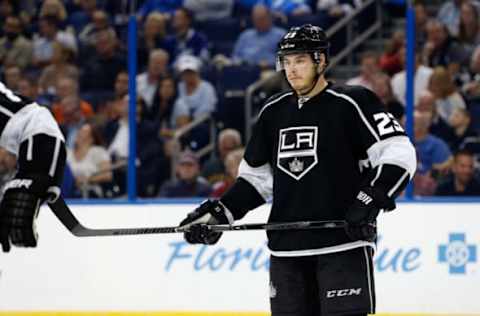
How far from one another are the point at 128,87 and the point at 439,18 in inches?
92.4

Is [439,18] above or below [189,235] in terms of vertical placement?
above

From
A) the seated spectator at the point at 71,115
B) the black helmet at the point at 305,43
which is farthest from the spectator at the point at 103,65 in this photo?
the black helmet at the point at 305,43

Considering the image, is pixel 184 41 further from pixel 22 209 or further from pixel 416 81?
pixel 22 209

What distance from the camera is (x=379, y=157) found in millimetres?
4379

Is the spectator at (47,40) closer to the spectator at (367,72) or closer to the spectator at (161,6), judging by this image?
the spectator at (161,6)

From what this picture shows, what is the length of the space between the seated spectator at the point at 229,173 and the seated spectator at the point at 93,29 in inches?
78.6

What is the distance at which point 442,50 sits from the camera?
790 centimetres

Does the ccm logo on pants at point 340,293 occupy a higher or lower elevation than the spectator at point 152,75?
lower

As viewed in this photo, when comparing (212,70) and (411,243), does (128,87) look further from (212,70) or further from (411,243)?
(411,243)

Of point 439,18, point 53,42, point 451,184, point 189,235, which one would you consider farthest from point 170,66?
point 189,235

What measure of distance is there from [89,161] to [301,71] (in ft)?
11.4

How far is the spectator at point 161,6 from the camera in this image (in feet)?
31.2

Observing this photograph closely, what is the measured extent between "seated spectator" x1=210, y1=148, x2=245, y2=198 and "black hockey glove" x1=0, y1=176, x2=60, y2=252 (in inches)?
136

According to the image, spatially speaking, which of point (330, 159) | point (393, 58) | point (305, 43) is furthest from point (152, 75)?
point (330, 159)
